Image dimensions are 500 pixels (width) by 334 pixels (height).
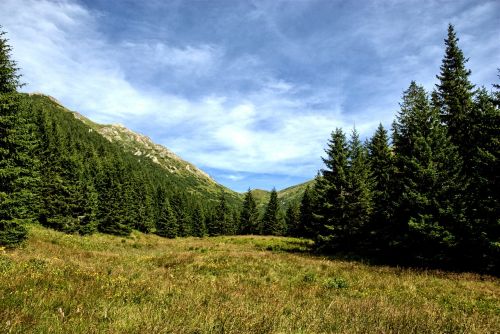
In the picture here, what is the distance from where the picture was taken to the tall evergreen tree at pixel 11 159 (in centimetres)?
1728

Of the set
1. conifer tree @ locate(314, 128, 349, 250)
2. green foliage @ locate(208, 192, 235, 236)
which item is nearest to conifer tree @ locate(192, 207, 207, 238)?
green foliage @ locate(208, 192, 235, 236)

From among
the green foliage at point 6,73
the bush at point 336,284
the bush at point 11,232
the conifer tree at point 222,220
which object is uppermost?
the green foliage at point 6,73

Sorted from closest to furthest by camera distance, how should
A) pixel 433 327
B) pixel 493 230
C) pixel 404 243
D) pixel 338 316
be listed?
pixel 433 327
pixel 338 316
pixel 493 230
pixel 404 243

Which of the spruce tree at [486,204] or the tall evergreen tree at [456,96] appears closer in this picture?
the spruce tree at [486,204]

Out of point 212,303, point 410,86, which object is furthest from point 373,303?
point 410,86

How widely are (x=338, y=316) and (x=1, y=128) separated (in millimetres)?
21061

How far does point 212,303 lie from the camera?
587 centimetres

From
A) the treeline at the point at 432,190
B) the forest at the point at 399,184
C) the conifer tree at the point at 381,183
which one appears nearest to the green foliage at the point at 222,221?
the forest at the point at 399,184

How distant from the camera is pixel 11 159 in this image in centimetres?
1806

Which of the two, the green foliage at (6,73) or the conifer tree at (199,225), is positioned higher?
the green foliage at (6,73)

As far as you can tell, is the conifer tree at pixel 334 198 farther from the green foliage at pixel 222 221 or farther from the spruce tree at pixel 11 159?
the green foliage at pixel 222 221

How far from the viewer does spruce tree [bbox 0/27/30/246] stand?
56.7 feet

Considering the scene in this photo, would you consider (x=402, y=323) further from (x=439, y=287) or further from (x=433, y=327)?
(x=439, y=287)

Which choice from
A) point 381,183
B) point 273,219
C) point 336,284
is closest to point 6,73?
point 336,284
